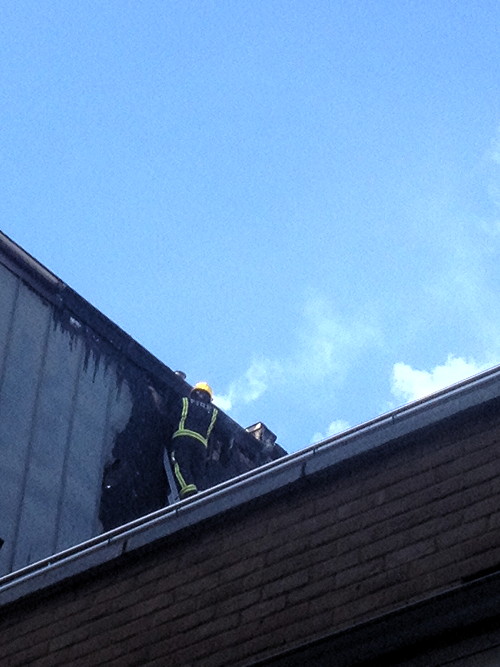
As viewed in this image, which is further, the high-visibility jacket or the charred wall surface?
the high-visibility jacket

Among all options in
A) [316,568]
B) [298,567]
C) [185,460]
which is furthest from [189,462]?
[316,568]

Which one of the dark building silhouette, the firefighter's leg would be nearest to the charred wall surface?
the firefighter's leg

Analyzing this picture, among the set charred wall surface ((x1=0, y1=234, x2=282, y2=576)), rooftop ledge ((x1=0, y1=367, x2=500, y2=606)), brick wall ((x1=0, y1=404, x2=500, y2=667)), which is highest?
charred wall surface ((x1=0, y1=234, x2=282, y2=576))

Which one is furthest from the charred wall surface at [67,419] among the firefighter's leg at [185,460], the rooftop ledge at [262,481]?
the rooftop ledge at [262,481]

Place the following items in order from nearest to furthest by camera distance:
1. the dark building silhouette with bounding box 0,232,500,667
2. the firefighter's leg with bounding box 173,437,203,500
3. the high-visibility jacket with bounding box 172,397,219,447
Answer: the dark building silhouette with bounding box 0,232,500,667, the firefighter's leg with bounding box 173,437,203,500, the high-visibility jacket with bounding box 172,397,219,447

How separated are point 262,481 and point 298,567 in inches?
27.7

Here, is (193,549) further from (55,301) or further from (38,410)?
(55,301)

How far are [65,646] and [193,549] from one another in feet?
3.66

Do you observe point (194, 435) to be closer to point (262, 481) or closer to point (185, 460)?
point (185, 460)

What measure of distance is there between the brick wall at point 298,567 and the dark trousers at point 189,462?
8190 millimetres

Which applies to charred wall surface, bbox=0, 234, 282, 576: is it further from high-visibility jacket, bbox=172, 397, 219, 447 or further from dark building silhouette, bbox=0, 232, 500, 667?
dark building silhouette, bbox=0, 232, 500, 667

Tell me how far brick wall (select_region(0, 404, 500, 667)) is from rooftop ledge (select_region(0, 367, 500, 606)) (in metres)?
0.07

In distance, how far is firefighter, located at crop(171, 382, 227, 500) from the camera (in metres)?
17.6

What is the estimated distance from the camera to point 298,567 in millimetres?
8086
